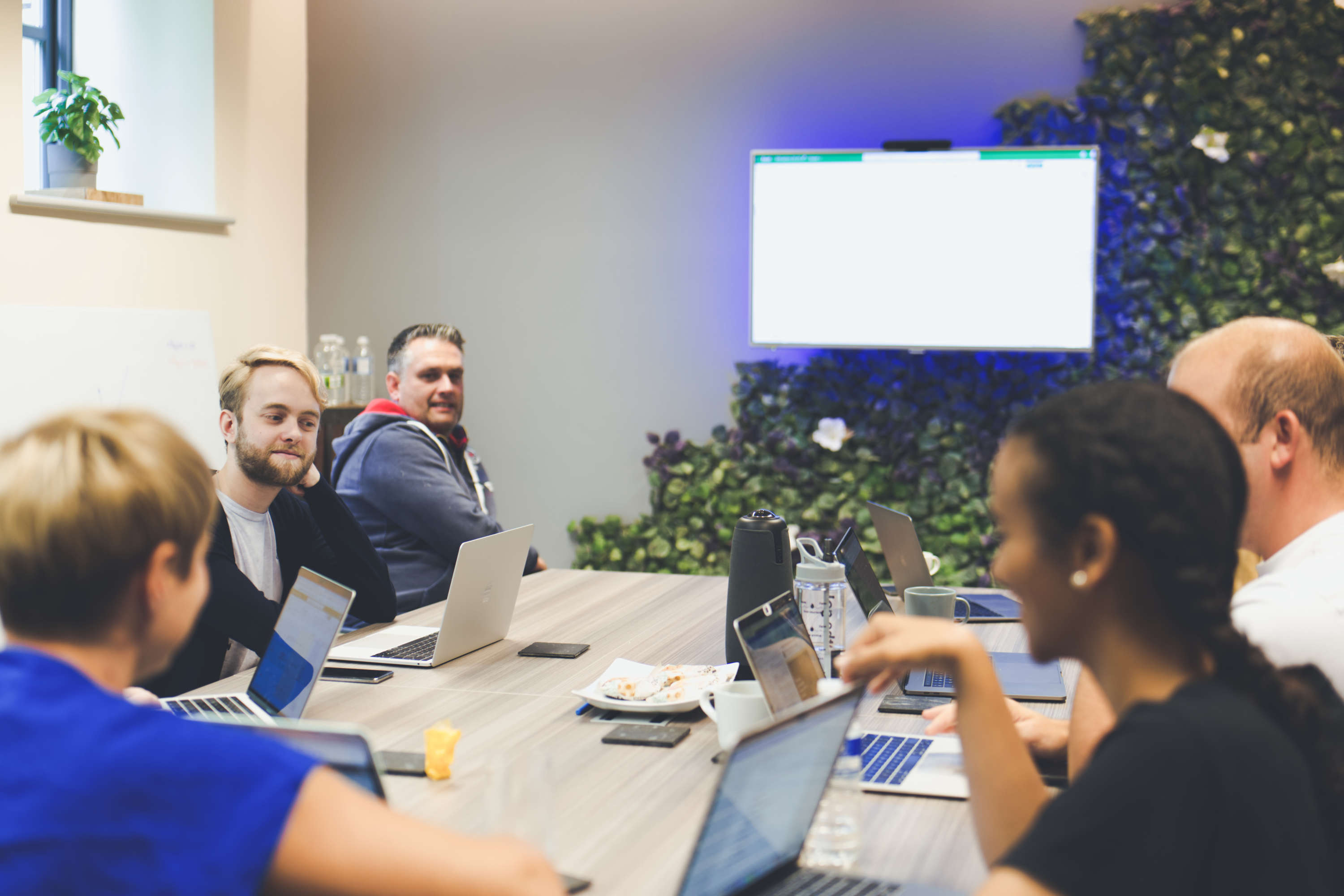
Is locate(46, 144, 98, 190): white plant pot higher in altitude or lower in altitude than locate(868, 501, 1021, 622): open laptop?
higher

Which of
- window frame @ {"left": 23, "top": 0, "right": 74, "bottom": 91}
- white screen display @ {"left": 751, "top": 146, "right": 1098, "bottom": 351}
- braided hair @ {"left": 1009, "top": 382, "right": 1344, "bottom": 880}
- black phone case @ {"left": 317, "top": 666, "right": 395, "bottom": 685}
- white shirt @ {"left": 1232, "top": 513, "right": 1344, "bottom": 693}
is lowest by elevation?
black phone case @ {"left": 317, "top": 666, "right": 395, "bottom": 685}

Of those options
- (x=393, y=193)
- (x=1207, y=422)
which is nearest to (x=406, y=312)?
(x=393, y=193)

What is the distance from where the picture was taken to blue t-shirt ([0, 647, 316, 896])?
0.75 metres

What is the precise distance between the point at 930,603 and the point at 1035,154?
226cm

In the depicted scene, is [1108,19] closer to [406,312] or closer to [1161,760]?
[406,312]

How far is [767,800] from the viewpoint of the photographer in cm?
102

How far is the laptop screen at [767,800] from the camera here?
36.6 inches

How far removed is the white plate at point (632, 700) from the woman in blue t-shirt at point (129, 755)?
0.78 meters

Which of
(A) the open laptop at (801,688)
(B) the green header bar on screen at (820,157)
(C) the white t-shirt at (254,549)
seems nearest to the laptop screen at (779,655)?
(A) the open laptop at (801,688)

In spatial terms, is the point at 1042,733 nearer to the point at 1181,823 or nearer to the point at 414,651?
the point at 1181,823

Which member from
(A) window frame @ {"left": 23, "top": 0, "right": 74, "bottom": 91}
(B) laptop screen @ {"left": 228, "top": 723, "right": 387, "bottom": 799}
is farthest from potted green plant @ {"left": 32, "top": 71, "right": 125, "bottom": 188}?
(B) laptop screen @ {"left": 228, "top": 723, "right": 387, "bottom": 799}

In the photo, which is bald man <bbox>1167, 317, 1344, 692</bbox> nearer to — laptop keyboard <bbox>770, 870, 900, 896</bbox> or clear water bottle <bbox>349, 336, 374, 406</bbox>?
laptop keyboard <bbox>770, 870, 900, 896</bbox>

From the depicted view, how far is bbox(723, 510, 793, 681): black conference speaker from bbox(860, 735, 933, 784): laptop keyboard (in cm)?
28

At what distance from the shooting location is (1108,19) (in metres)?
3.80
